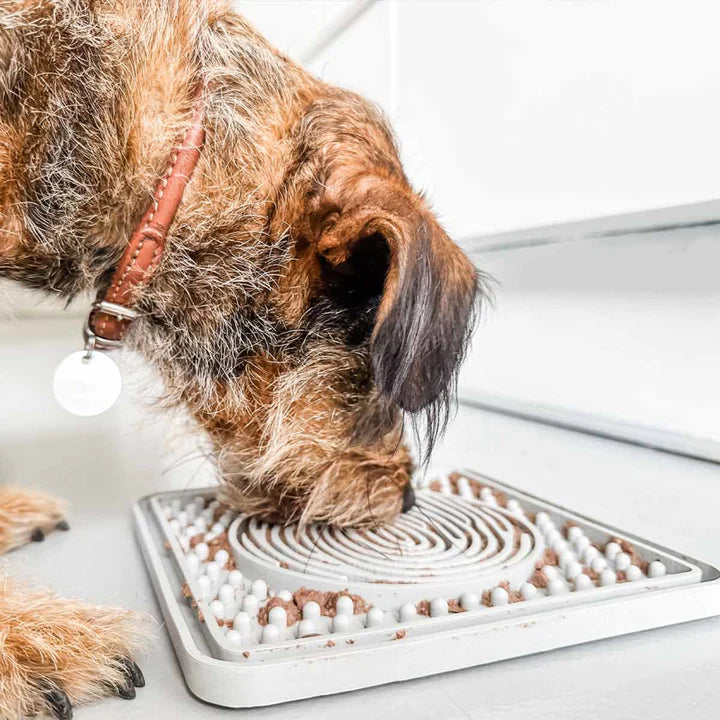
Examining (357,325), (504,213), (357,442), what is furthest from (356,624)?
(504,213)

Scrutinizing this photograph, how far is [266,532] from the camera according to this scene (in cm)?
141

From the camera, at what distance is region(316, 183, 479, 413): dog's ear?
102 cm

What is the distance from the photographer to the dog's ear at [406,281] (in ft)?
3.35

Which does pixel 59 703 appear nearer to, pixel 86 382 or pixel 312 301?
pixel 86 382

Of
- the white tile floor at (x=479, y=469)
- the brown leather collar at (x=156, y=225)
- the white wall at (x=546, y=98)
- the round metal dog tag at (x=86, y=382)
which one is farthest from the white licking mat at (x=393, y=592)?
the white wall at (x=546, y=98)

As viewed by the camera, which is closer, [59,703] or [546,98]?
[59,703]

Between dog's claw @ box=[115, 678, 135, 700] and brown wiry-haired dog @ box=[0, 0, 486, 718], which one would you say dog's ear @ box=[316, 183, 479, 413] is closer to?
brown wiry-haired dog @ box=[0, 0, 486, 718]

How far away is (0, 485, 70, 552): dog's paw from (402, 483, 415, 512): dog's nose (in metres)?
0.79

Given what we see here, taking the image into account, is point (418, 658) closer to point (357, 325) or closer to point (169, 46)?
point (357, 325)

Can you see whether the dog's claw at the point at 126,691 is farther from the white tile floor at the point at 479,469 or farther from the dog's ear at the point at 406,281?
the dog's ear at the point at 406,281

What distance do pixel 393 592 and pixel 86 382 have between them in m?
0.66

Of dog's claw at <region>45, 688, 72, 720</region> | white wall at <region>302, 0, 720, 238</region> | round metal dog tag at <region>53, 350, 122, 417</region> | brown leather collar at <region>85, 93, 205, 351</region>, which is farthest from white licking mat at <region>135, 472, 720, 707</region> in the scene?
white wall at <region>302, 0, 720, 238</region>

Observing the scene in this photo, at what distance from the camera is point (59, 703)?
33.4 inches

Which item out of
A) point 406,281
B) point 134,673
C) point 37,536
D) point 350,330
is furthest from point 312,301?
point 37,536
